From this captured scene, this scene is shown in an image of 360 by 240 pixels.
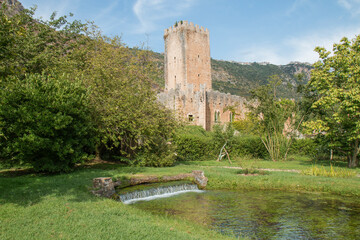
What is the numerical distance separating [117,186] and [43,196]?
9.61ft

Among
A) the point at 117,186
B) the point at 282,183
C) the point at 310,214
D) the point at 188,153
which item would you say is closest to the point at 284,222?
the point at 310,214

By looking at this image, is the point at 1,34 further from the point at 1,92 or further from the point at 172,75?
the point at 172,75

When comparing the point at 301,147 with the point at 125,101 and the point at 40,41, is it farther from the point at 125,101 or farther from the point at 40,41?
the point at 40,41

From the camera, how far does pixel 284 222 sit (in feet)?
23.8

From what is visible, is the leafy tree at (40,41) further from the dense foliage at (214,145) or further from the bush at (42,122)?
the dense foliage at (214,145)

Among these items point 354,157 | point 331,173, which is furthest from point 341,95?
point 331,173

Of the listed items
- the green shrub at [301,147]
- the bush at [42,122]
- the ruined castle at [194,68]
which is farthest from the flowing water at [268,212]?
the ruined castle at [194,68]

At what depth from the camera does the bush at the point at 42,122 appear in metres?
10.1

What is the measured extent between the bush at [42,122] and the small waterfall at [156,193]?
9.55ft

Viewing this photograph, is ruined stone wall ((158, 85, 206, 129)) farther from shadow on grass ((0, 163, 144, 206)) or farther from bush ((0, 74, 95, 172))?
shadow on grass ((0, 163, 144, 206))

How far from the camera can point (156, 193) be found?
34.8 ft

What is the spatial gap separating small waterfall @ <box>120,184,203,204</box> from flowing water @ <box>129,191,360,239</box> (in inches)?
23.5

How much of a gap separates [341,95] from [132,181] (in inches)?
470

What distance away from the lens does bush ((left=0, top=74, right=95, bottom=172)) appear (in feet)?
33.1
